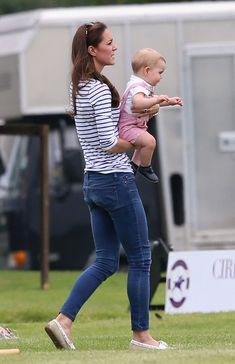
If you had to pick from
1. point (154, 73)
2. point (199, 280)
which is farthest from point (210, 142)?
point (154, 73)

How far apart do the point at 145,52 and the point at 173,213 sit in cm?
858

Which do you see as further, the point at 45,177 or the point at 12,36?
the point at 12,36

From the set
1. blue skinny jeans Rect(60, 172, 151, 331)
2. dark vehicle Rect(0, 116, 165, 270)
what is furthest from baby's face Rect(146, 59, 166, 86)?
dark vehicle Rect(0, 116, 165, 270)

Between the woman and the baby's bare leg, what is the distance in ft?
0.31

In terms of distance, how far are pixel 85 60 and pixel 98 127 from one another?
43cm

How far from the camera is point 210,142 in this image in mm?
16875

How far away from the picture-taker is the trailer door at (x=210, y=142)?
16.8 m

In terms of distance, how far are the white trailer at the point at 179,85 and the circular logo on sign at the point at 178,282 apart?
5151mm

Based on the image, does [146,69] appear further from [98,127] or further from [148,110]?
[98,127]

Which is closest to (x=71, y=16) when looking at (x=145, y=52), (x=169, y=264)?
(x=169, y=264)

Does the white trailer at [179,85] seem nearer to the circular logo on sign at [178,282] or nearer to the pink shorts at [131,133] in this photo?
the circular logo on sign at [178,282]

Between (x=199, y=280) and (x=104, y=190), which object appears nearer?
(x=104, y=190)

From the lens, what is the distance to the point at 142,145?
8266mm

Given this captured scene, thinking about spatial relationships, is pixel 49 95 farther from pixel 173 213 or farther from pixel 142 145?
pixel 142 145
